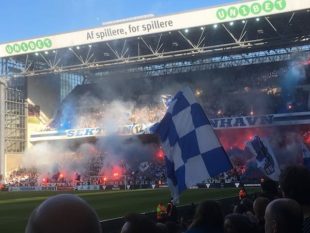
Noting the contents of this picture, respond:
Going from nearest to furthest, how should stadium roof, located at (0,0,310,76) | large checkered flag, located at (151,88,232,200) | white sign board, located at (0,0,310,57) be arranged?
large checkered flag, located at (151,88,232,200)
white sign board, located at (0,0,310,57)
stadium roof, located at (0,0,310,76)

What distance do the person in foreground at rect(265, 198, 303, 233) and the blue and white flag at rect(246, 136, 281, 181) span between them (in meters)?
8.14

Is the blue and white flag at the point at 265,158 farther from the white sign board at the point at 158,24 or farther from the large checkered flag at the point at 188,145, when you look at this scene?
the white sign board at the point at 158,24

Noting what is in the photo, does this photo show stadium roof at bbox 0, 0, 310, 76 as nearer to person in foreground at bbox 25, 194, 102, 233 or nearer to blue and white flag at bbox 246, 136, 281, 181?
blue and white flag at bbox 246, 136, 281, 181

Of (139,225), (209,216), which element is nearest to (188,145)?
(209,216)

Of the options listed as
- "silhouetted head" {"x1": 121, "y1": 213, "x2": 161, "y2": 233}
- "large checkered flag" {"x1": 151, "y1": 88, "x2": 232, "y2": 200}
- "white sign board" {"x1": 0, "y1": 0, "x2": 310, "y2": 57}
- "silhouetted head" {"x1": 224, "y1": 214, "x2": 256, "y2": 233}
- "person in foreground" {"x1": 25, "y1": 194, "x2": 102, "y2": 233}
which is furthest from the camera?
"white sign board" {"x1": 0, "y1": 0, "x2": 310, "y2": 57}

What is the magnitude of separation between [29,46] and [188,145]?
143 feet

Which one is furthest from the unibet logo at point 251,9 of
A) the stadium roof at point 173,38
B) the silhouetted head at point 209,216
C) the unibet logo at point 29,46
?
the silhouetted head at point 209,216

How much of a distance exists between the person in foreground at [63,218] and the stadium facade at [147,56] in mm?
39367

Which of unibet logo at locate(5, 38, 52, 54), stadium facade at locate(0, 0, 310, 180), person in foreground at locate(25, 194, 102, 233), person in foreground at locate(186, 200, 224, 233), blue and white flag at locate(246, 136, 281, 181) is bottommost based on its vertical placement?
person in foreground at locate(186, 200, 224, 233)

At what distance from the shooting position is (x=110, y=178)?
179 ft

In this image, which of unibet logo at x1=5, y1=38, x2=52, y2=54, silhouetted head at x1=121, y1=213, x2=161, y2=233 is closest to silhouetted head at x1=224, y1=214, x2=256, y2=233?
silhouetted head at x1=121, y1=213, x2=161, y2=233

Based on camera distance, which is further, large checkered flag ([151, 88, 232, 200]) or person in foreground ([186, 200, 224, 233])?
large checkered flag ([151, 88, 232, 200])

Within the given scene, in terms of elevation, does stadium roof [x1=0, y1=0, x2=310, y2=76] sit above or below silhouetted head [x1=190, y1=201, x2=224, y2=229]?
above

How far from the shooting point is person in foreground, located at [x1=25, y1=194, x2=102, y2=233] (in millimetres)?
1965
